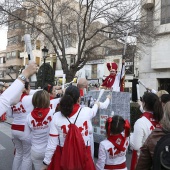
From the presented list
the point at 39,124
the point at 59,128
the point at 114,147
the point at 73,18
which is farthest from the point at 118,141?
the point at 73,18

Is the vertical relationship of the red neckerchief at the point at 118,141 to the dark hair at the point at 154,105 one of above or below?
below

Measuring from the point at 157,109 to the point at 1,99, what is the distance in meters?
2.02

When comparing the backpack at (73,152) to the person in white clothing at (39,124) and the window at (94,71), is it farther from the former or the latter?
the window at (94,71)

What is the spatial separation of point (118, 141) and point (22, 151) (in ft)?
6.30

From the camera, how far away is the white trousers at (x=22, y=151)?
403 cm

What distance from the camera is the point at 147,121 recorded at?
3182mm

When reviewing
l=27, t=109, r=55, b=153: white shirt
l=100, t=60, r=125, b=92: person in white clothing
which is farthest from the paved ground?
l=27, t=109, r=55, b=153: white shirt

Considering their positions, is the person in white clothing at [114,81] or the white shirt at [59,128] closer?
the white shirt at [59,128]

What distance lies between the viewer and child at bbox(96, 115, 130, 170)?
309cm

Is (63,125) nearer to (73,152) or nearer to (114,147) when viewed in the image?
(73,152)

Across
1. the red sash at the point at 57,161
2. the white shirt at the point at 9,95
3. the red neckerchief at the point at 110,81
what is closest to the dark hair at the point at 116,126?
the red sash at the point at 57,161

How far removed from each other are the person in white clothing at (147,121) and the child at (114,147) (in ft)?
0.44

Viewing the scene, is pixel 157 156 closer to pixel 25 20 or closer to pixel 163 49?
pixel 25 20

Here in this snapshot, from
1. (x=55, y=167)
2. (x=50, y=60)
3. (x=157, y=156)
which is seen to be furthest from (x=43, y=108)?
(x=50, y=60)
